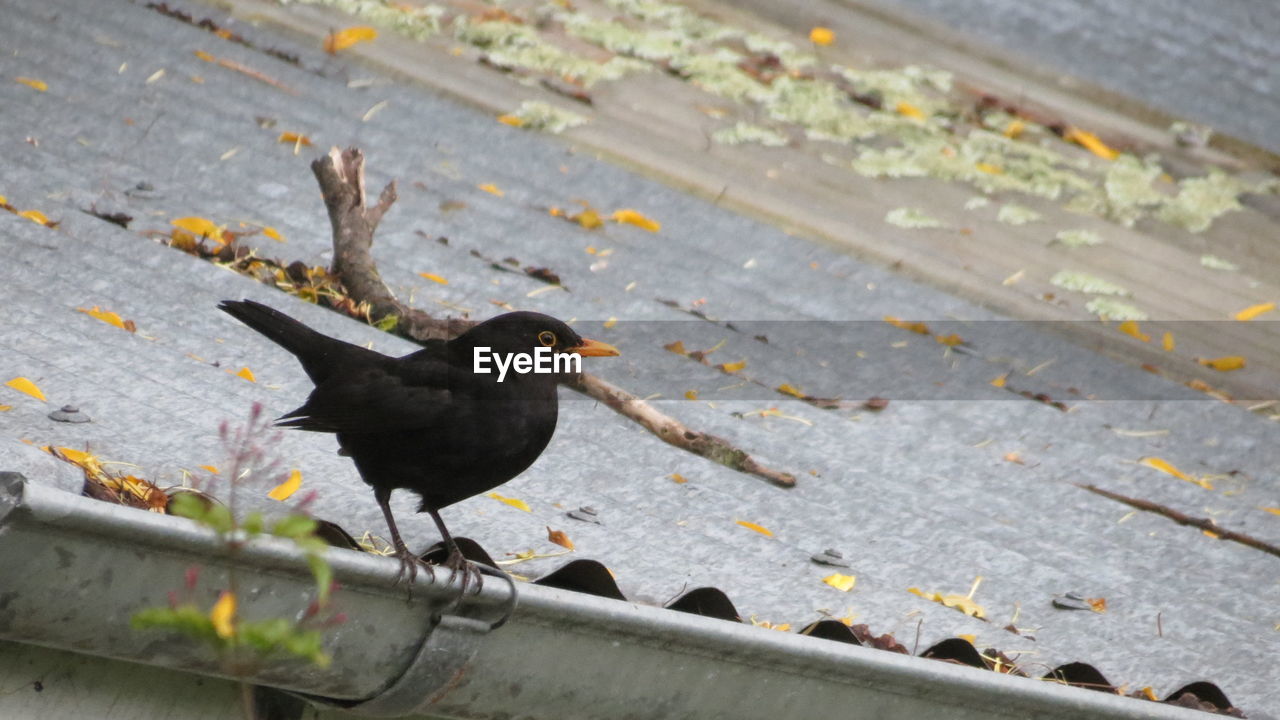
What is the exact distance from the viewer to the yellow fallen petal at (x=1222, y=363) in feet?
23.5

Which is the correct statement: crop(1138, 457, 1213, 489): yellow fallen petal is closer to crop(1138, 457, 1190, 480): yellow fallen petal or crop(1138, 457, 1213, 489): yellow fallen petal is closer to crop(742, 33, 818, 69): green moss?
crop(1138, 457, 1190, 480): yellow fallen petal

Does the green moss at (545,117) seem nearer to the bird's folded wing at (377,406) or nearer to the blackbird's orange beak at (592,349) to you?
the blackbird's orange beak at (592,349)

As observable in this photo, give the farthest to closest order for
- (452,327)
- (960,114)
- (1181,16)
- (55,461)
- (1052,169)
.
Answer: (1181,16)
(960,114)
(1052,169)
(452,327)
(55,461)

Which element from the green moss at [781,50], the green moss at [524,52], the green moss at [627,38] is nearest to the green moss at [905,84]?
the green moss at [781,50]

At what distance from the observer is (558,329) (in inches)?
127

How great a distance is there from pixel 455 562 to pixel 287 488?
0.52m

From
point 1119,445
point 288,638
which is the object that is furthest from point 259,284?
point 288,638

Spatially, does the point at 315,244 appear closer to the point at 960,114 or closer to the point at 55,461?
the point at 55,461

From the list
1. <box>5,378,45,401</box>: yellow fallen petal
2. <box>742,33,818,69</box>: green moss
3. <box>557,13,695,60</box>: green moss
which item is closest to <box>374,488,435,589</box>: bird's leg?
<box>5,378,45,401</box>: yellow fallen petal

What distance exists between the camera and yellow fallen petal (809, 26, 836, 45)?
436 inches

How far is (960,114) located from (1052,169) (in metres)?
0.99

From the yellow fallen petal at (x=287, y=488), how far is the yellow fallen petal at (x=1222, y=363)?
516 centimetres

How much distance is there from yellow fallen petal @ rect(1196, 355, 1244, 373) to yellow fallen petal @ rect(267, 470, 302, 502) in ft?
16.9

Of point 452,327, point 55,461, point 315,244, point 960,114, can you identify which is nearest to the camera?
point 55,461
